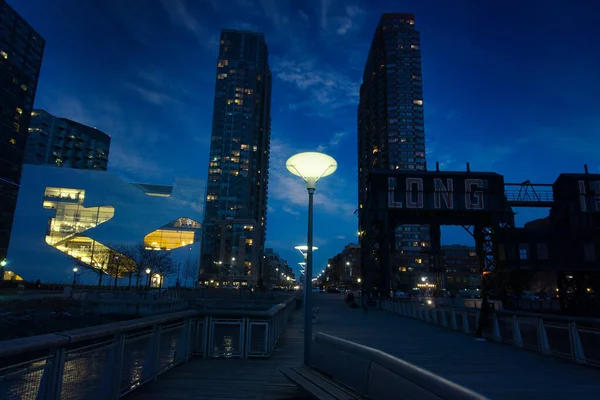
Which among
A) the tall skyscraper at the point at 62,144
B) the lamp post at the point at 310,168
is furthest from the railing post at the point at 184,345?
the tall skyscraper at the point at 62,144

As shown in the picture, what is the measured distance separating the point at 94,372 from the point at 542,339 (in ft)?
35.9

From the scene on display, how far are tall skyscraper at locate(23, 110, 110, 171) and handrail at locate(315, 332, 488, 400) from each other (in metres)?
133

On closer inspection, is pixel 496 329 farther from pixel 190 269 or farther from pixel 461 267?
pixel 461 267

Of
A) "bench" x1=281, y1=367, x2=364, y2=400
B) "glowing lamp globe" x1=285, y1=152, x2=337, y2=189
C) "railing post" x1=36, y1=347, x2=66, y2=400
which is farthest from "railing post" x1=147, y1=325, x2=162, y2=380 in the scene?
"glowing lamp globe" x1=285, y1=152, x2=337, y2=189

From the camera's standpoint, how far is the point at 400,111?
380 ft

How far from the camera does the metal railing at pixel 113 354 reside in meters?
3.55

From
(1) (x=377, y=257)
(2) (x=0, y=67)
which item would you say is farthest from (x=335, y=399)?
(2) (x=0, y=67)

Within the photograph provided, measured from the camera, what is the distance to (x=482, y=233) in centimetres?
3931

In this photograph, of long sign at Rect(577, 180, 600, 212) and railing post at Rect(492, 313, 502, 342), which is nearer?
railing post at Rect(492, 313, 502, 342)

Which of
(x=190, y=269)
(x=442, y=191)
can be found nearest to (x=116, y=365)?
(x=442, y=191)

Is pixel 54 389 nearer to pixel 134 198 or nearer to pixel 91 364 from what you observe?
pixel 91 364

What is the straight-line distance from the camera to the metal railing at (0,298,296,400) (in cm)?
355

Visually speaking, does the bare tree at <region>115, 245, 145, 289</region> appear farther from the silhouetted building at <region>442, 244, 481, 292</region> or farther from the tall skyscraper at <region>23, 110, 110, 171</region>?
the silhouetted building at <region>442, 244, 481, 292</region>

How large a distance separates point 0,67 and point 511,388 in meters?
87.1
